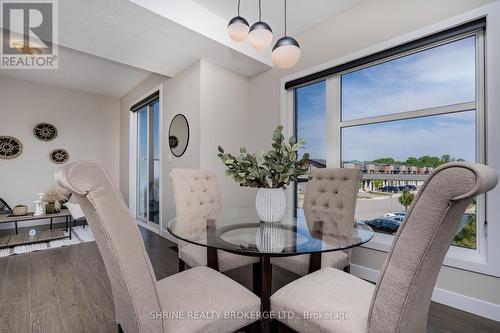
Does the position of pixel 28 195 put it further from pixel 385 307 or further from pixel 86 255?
pixel 385 307

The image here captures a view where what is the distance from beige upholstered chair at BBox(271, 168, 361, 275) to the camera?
167cm

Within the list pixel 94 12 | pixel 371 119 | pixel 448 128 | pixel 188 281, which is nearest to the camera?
pixel 188 281

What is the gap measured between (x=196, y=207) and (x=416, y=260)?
1.82 metres

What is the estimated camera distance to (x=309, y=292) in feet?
3.67

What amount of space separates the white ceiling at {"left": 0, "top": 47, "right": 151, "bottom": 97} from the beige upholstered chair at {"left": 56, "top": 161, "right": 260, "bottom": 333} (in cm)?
381

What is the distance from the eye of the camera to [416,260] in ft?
2.32

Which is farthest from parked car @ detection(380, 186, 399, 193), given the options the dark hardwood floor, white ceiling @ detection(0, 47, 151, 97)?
white ceiling @ detection(0, 47, 151, 97)

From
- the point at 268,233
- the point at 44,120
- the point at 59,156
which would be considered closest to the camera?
the point at 268,233

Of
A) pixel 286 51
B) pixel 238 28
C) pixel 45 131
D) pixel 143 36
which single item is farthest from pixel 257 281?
pixel 45 131

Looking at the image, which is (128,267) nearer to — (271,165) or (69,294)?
(271,165)

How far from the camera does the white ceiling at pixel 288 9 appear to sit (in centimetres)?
245

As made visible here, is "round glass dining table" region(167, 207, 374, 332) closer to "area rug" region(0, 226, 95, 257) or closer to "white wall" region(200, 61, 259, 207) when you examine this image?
"white wall" region(200, 61, 259, 207)

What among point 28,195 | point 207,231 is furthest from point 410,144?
point 28,195

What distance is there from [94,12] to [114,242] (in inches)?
91.9
